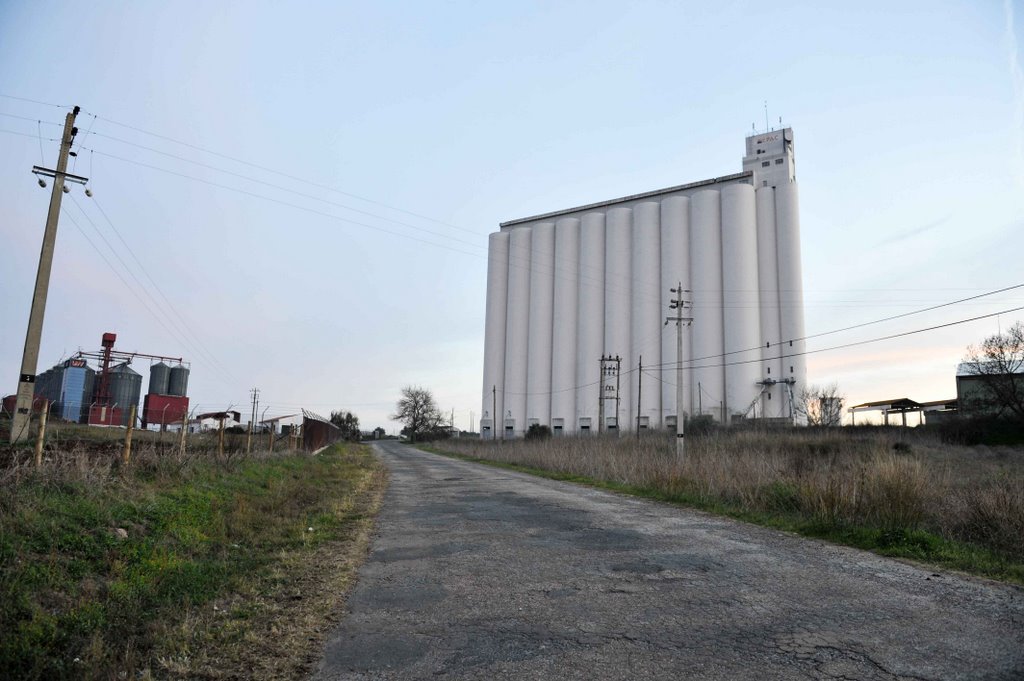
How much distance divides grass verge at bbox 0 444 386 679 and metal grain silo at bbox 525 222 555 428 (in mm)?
52512

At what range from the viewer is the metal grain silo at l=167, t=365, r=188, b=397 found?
52156 millimetres

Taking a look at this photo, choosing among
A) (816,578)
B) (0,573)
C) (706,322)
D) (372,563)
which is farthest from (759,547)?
(706,322)

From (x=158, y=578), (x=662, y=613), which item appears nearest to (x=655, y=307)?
(x=662, y=613)

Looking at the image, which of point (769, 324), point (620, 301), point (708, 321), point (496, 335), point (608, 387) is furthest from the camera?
point (496, 335)

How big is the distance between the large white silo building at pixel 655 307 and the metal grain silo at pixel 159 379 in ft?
98.2

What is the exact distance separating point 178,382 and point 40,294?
4009 cm

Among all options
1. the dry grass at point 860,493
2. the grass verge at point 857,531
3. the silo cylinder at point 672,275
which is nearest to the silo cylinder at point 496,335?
the silo cylinder at point 672,275

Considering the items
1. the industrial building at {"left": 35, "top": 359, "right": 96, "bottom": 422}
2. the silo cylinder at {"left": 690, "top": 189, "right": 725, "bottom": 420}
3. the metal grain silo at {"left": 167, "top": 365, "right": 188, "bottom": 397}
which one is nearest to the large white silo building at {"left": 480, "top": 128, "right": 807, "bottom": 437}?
the silo cylinder at {"left": 690, "top": 189, "right": 725, "bottom": 420}

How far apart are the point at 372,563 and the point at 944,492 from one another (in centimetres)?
883

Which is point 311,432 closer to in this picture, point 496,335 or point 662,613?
point 662,613

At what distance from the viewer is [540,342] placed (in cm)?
6200

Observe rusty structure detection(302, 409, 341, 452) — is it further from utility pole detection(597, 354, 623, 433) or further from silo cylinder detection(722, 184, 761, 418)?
silo cylinder detection(722, 184, 761, 418)

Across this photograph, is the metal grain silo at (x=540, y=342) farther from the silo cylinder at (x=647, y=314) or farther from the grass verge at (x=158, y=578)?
the grass verge at (x=158, y=578)

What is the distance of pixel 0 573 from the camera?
4613 millimetres
